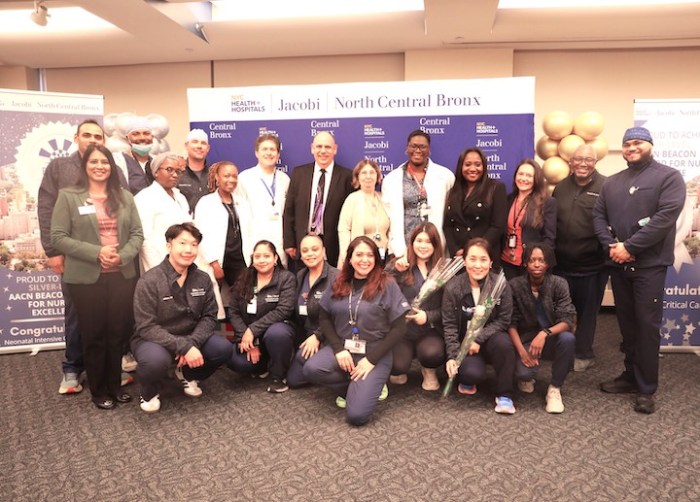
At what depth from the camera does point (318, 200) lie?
3986 millimetres

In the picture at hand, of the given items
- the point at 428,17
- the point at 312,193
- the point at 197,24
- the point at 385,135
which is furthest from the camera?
the point at 197,24

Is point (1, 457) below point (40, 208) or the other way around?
below

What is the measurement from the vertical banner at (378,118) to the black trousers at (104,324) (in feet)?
5.62

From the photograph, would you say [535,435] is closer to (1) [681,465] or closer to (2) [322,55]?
(1) [681,465]

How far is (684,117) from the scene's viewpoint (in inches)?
166

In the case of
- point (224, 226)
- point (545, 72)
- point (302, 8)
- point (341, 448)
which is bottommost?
point (341, 448)

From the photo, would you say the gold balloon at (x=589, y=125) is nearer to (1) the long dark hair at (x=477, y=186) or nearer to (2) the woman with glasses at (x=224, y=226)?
(1) the long dark hair at (x=477, y=186)

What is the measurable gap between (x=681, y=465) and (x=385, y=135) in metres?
2.96

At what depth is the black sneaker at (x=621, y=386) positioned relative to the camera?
3443 millimetres

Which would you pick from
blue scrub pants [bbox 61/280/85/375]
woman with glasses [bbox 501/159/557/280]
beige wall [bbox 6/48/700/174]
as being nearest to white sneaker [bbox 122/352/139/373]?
blue scrub pants [bbox 61/280/85/375]

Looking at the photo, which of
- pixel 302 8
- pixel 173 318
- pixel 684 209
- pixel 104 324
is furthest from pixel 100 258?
pixel 684 209

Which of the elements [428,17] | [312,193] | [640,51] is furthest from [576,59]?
[312,193]

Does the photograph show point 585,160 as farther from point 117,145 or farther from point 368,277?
point 117,145

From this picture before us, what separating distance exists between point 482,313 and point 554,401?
2.27 feet
